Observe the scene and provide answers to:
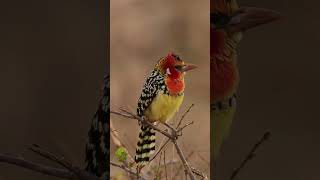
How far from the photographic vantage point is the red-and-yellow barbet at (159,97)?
138 centimetres

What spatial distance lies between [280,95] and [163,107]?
298mm

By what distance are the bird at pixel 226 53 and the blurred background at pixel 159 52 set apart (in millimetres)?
79

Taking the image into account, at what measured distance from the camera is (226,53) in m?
1.46

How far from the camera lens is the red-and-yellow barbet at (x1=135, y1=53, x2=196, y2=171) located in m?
1.38

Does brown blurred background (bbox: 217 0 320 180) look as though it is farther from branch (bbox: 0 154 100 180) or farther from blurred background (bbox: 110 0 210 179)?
branch (bbox: 0 154 100 180)

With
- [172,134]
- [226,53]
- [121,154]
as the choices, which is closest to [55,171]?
[121,154]

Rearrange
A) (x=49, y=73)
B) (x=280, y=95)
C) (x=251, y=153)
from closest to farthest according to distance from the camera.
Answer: (x=251, y=153), (x=280, y=95), (x=49, y=73)

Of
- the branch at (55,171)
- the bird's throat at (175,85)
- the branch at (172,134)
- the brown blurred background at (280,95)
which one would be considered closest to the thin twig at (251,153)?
the brown blurred background at (280,95)

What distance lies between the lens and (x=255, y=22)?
1.45 meters

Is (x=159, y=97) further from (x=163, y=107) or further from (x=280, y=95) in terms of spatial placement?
(x=280, y=95)

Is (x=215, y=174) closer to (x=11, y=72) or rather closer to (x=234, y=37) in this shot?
(x=234, y=37)

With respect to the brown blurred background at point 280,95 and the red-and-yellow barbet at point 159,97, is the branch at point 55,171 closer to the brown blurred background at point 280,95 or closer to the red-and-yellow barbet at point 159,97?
the red-and-yellow barbet at point 159,97

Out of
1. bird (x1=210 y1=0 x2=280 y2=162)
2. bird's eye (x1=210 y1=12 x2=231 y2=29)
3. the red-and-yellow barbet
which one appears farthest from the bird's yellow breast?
bird's eye (x1=210 y1=12 x2=231 y2=29)

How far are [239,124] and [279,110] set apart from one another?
105 mm
